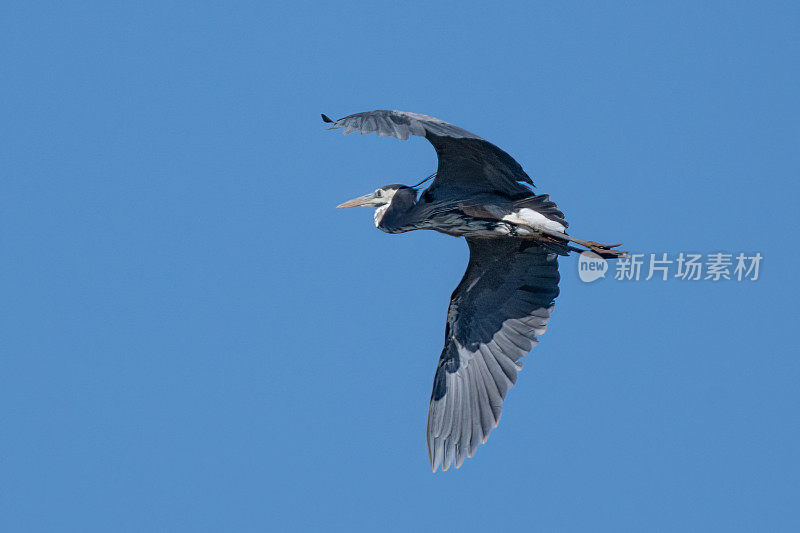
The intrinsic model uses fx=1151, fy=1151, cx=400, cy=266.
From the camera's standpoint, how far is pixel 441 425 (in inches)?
395

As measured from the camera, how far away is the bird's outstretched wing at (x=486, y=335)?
32.5 ft

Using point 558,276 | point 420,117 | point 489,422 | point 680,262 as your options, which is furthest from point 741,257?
point 420,117

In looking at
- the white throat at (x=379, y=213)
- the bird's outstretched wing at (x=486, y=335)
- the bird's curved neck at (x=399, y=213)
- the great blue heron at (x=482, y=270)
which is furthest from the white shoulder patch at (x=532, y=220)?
the white throat at (x=379, y=213)

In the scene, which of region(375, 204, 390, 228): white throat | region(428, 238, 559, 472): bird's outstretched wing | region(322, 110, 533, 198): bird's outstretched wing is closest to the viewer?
region(322, 110, 533, 198): bird's outstretched wing

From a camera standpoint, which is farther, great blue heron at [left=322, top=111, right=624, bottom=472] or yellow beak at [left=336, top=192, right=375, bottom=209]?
yellow beak at [left=336, top=192, right=375, bottom=209]

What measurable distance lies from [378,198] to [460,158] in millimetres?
1217

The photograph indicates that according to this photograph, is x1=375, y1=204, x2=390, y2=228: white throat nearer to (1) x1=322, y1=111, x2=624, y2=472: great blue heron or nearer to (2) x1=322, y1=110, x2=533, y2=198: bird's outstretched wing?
(1) x1=322, y1=111, x2=624, y2=472: great blue heron

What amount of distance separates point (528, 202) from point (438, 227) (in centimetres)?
82

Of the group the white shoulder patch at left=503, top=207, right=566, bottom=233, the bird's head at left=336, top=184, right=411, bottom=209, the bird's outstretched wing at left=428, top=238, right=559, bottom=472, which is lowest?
the bird's outstretched wing at left=428, top=238, right=559, bottom=472

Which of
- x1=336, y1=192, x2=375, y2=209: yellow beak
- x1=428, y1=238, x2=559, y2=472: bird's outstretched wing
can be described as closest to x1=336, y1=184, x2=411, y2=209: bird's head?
x1=336, y1=192, x2=375, y2=209: yellow beak

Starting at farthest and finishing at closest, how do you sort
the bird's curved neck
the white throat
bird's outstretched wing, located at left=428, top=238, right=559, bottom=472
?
bird's outstretched wing, located at left=428, top=238, right=559, bottom=472
the white throat
the bird's curved neck

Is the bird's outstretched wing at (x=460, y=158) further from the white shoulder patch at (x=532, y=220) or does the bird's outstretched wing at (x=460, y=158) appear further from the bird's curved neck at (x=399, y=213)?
the bird's curved neck at (x=399, y=213)

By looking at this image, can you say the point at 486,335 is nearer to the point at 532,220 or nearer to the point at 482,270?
the point at 482,270

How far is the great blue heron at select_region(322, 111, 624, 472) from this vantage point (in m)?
9.24
